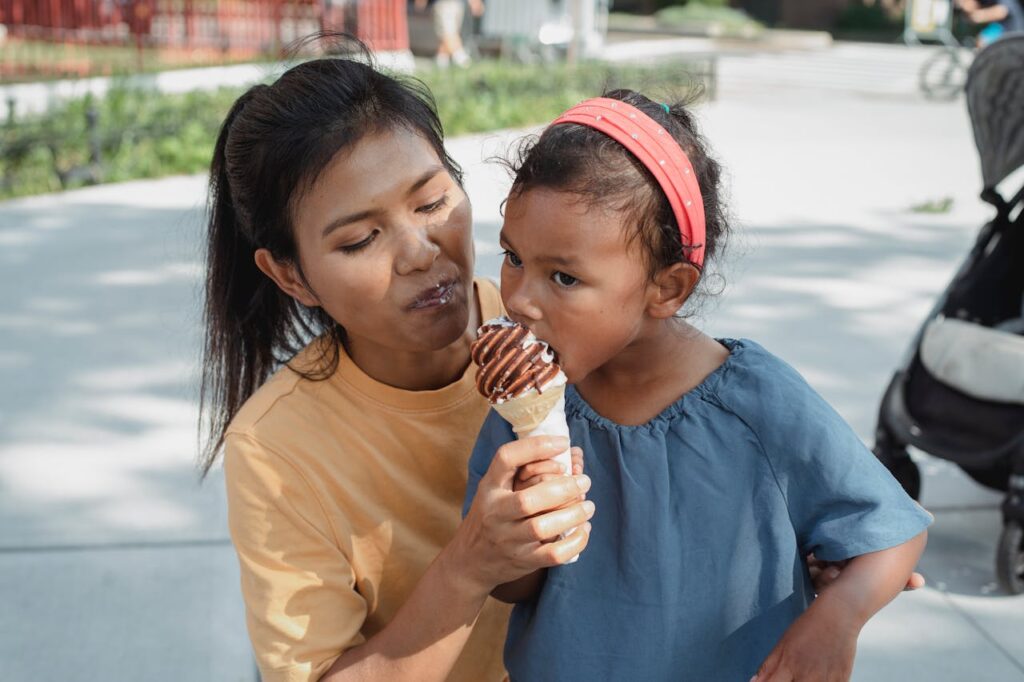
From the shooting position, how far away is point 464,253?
188 cm

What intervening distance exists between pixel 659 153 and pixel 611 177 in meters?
0.07

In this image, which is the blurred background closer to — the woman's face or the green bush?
the green bush

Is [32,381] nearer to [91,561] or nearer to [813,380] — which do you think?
[91,561]

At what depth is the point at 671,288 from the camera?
1.64 meters

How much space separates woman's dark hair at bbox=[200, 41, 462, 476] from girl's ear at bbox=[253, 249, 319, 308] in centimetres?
1

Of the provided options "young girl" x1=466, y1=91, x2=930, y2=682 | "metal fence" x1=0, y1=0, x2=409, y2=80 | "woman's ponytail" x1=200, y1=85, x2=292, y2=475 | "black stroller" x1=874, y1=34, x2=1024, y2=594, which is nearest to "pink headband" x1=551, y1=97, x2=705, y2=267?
"young girl" x1=466, y1=91, x2=930, y2=682

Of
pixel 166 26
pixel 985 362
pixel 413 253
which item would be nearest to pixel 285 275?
pixel 413 253

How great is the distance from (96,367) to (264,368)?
3067mm

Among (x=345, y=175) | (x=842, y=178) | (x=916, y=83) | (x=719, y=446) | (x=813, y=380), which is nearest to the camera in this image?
(x=719, y=446)

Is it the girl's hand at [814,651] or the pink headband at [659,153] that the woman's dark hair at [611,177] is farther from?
the girl's hand at [814,651]

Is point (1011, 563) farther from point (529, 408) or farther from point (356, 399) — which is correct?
point (529, 408)

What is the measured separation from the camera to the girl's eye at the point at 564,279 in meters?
1.56

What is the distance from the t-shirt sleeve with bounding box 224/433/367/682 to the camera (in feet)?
5.95

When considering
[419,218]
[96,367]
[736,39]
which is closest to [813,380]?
[96,367]
